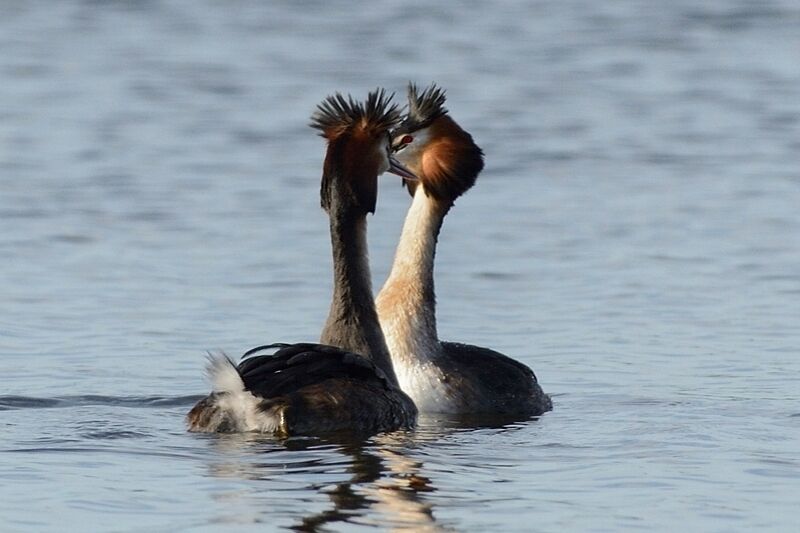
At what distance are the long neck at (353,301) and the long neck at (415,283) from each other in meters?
0.61

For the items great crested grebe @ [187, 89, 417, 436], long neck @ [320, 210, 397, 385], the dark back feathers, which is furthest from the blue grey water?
long neck @ [320, 210, 397, 385]

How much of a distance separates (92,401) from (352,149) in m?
1.92

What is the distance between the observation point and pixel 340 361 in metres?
9.02

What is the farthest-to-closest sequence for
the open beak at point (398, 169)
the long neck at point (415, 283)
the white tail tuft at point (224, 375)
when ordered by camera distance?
the long neck at point (415, 283) < the open beak at point (398, 169) < the white tail tuft at point (224, 375)

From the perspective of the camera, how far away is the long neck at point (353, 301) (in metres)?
9.63

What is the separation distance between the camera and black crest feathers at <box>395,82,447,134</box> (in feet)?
35.0

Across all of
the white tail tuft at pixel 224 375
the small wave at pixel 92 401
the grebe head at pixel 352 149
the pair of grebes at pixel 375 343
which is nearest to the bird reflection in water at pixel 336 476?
the pair of grebes at pixel 375 343

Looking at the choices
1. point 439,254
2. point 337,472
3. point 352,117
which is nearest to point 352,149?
point 352,117

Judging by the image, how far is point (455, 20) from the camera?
1061 inches

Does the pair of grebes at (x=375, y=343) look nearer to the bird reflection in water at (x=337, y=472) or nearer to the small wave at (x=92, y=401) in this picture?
the bird reflection in water at (x=337, y=472)

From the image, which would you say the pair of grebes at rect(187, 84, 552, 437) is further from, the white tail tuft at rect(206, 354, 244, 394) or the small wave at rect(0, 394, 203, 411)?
the small wave at rect(0, 394, 203, 411)

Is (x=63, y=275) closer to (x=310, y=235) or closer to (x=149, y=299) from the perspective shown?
(x=149, y=299)

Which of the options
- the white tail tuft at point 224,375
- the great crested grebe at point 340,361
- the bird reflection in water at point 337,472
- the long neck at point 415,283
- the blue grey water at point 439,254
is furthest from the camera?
the long neck at point 415,283

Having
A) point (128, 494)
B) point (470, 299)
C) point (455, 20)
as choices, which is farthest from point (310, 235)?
point (455, 20)
